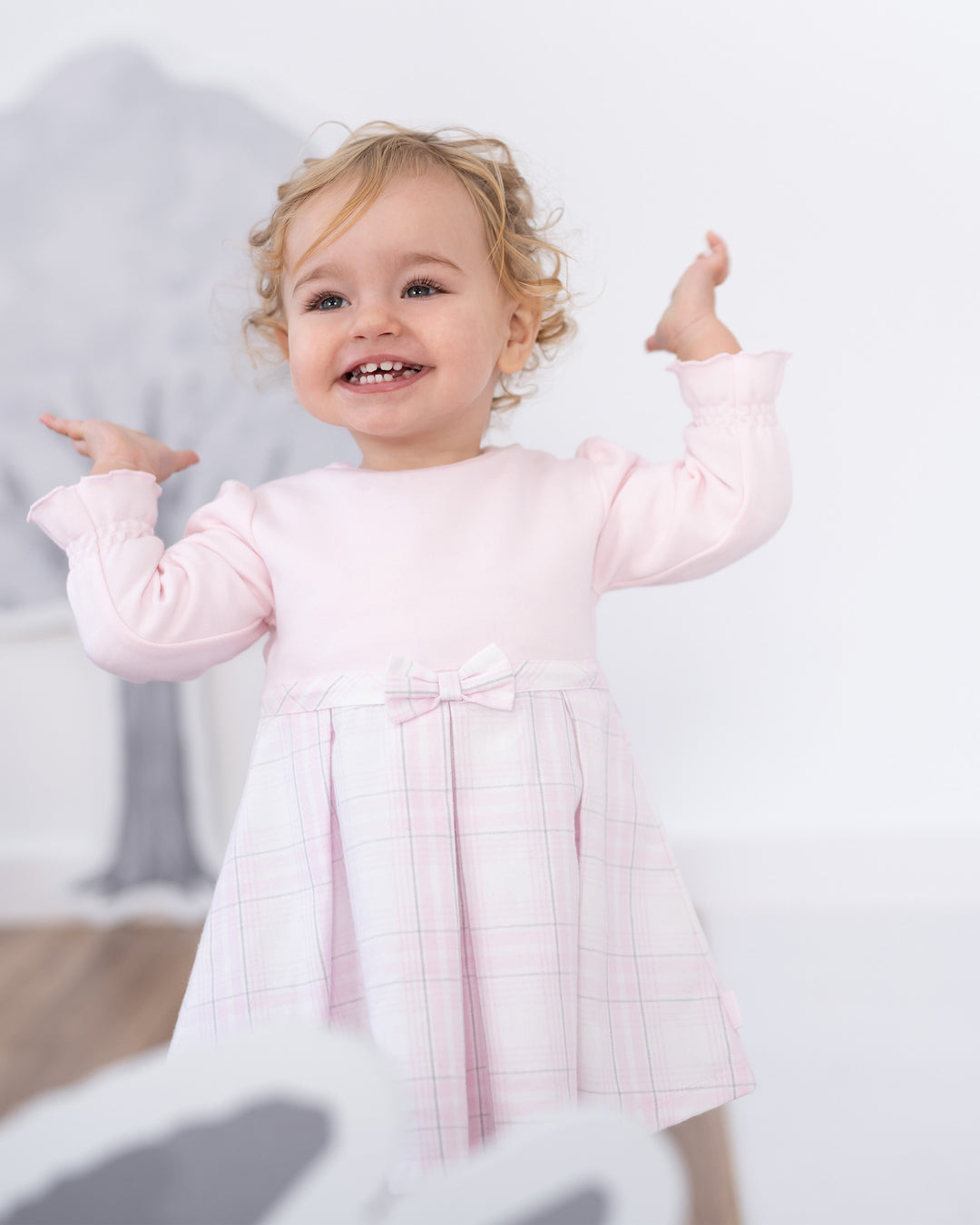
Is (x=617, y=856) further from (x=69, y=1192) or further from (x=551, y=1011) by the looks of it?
(x=69, y=1192)

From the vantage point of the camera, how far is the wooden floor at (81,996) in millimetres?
1326

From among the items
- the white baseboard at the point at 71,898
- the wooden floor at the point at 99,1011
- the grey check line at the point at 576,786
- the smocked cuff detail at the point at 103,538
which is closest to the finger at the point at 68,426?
the smocked cuff detail at the point at 103,538

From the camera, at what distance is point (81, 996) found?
1.50m

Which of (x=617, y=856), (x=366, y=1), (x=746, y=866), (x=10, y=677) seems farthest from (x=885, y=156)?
(x=10, y=677)

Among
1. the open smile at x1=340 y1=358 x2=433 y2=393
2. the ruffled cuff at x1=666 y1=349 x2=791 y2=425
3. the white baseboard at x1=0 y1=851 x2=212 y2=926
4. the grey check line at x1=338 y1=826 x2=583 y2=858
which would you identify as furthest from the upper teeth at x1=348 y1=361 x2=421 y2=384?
the white baseboard at x1=0 y1=851 x2=212 y2=926

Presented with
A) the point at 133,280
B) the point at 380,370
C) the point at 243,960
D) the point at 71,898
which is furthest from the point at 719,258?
the point at 71,898

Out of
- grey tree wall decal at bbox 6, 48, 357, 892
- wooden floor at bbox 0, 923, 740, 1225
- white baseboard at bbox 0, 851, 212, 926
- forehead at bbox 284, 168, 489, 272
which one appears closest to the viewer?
forehead at bbox 284, 168, 489, 272

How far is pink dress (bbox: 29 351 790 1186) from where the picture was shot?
79 centimetres

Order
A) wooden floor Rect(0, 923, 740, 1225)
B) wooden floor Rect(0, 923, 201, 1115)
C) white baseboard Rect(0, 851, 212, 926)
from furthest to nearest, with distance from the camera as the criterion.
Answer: white baseboard Rect(0, 851, 212, 926), wooden floor Rect(0, 923, 201, 1115), wooden floor Rect(0, 923, 740, 1225)

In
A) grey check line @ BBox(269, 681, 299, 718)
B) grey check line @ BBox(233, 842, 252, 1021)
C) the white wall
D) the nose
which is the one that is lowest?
grey check line @ BBox(233, 842, 252, 1021)

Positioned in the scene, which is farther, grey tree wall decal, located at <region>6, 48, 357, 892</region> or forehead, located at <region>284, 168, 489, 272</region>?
grey tree wall decal, located at <region>6, 48, 357, 892</region>

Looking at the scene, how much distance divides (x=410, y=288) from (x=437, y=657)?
0.92ft

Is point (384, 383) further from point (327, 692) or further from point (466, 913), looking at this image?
point (466, 913)

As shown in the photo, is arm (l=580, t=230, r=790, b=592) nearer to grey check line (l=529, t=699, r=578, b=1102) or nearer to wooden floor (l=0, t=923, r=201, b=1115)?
grey check line (l=529, t=699, r=578, b=1102)
